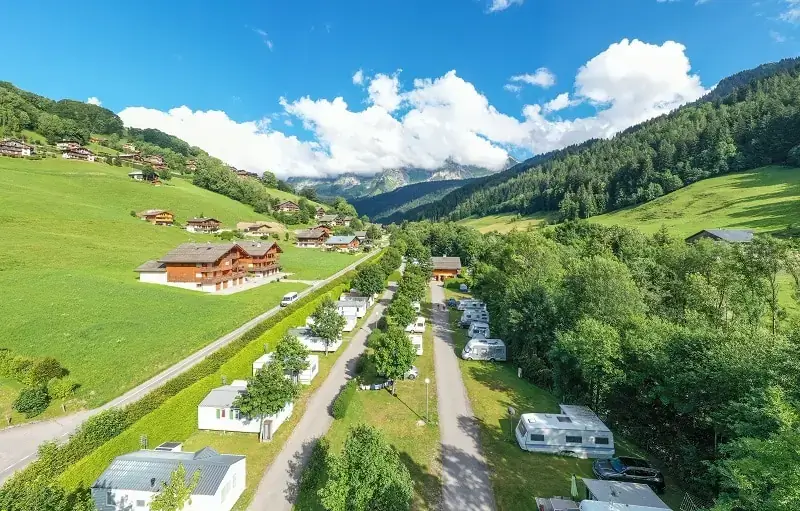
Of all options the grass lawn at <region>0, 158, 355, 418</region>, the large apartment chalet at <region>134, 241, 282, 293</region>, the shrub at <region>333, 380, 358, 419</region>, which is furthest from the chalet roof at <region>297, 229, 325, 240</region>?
the shrub at <region>333, 380, 358, 419</region>

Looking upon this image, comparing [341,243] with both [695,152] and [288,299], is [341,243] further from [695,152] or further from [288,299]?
[695,152]

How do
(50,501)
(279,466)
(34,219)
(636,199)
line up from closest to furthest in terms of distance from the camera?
(50,501) < (279,466) < (34,219) < (636,199)

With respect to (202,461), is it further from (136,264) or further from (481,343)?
(136,264)

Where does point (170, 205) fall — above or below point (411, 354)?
above

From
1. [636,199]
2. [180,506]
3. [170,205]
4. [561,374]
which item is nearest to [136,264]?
[170,205]

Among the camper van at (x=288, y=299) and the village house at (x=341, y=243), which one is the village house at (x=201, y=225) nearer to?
the village house at (x=341, y=243)

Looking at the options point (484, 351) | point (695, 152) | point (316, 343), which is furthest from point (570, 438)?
point (695, 152)

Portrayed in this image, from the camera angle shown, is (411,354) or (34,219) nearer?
(411,354)
